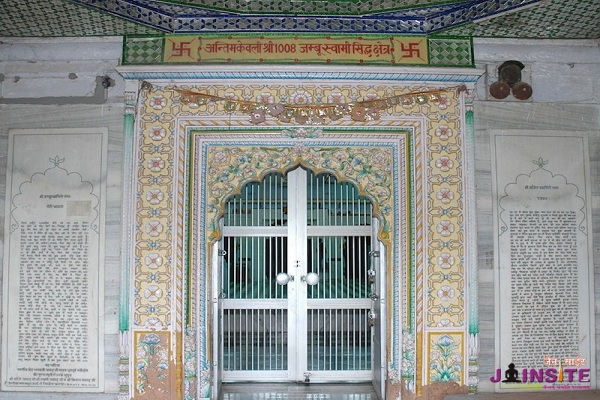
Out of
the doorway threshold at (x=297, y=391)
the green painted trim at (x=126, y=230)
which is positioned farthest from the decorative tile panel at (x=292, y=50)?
the doorway threshold at (x=297, y=391)

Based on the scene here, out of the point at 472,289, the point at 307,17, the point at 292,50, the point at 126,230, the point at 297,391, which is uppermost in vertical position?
the point at 307,17

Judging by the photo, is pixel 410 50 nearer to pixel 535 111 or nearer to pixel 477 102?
pixel 477 102

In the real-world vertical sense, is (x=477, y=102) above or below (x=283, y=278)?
above

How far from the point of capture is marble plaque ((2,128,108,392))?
12.2ft

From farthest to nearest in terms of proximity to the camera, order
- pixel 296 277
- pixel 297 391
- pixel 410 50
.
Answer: pixel 296 277 < pixel 297 391 < pixel 410 50

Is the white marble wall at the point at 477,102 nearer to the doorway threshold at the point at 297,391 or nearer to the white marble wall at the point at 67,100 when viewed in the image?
the white marble wall at the point at 67,100

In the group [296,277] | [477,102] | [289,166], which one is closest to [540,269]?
[477,102]

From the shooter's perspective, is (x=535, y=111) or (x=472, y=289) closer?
(x=472, y=289)

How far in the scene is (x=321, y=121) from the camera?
378cm

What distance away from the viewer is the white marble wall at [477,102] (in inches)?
148

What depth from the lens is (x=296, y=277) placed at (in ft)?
13.3

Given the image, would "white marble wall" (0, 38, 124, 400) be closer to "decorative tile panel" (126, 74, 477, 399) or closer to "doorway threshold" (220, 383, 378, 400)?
"decorative tile panel" (126, 74, 477, 399)

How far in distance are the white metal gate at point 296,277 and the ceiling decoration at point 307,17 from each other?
3.44ft

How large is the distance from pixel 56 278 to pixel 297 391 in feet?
5.67
